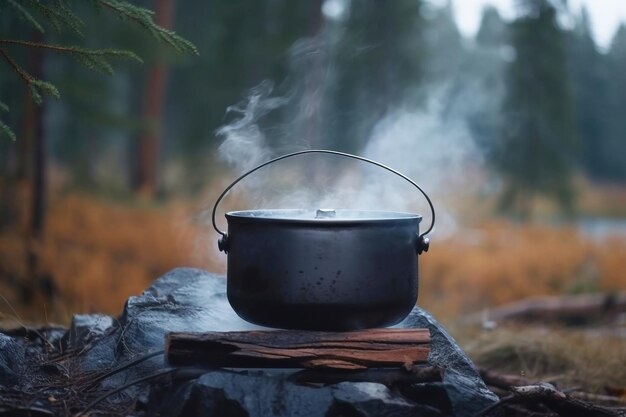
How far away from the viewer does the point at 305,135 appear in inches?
439

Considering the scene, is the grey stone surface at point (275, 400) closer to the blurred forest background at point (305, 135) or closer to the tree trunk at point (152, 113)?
the blurred forest background at point (305, 135)

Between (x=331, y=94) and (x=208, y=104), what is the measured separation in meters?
3.62

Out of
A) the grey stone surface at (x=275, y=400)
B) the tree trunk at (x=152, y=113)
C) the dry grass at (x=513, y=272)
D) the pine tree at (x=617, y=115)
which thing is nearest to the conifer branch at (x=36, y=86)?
the grey stone surface at (x=275, y=400)

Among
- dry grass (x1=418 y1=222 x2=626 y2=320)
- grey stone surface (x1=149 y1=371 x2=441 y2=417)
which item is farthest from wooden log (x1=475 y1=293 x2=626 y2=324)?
grey stone surface (x1=149 y1=371 x2=441 y2=417)

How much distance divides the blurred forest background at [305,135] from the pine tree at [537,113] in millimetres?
34

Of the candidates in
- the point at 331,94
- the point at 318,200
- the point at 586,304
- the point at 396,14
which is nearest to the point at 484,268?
the point at 586,304

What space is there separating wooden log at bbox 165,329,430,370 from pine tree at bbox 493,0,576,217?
41.3 feet

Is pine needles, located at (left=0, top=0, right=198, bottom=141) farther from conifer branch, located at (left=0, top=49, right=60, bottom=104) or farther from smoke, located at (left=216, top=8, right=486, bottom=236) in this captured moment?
smoke, located at (left=216, top=8, right=486, bottom=236)

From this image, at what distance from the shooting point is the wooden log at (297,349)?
288cm

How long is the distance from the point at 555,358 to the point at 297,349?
8.06ft

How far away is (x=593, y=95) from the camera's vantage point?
86.2 feet

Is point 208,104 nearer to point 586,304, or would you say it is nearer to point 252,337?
point 586,304

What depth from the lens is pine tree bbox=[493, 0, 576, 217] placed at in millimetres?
14664

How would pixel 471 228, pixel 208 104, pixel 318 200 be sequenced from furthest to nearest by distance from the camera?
pixel 208 104 → pixel 471 228 → pixel 318 200
